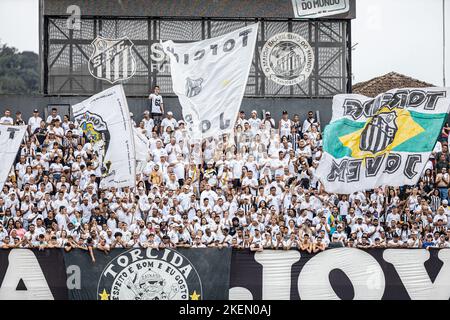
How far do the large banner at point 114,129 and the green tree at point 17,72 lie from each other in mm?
57654

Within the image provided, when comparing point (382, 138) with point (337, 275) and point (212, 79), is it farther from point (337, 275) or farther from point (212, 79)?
point (212, 79)

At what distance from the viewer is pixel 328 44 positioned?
36.8m

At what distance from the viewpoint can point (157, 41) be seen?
36688mm

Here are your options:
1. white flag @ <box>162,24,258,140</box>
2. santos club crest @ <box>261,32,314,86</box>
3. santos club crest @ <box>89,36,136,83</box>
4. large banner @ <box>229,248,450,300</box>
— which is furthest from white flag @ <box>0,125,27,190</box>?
santos club crest @ <box>261,32,314,86</box>

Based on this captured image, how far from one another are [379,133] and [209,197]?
6.05 meters

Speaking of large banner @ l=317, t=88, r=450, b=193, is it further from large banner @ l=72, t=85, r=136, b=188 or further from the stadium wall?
the stadium wall

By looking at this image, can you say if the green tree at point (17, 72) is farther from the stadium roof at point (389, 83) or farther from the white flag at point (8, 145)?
the white flag at point (8, 145)

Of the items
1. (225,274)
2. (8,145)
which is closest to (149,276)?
(225,274)

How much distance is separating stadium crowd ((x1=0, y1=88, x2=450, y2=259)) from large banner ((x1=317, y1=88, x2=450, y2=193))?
199 cm

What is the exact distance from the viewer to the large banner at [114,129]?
25.6m

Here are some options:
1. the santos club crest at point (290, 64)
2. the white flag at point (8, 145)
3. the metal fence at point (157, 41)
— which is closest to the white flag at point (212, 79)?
Result: the white flag at point (8, 145)

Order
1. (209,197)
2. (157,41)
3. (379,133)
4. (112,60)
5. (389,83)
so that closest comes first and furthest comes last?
(379,133) < (209,197) < (112,60) < (157,41) < (389,83)

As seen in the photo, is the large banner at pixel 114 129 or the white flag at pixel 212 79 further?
the large banner at pixel 114 129

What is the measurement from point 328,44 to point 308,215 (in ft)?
32.4
